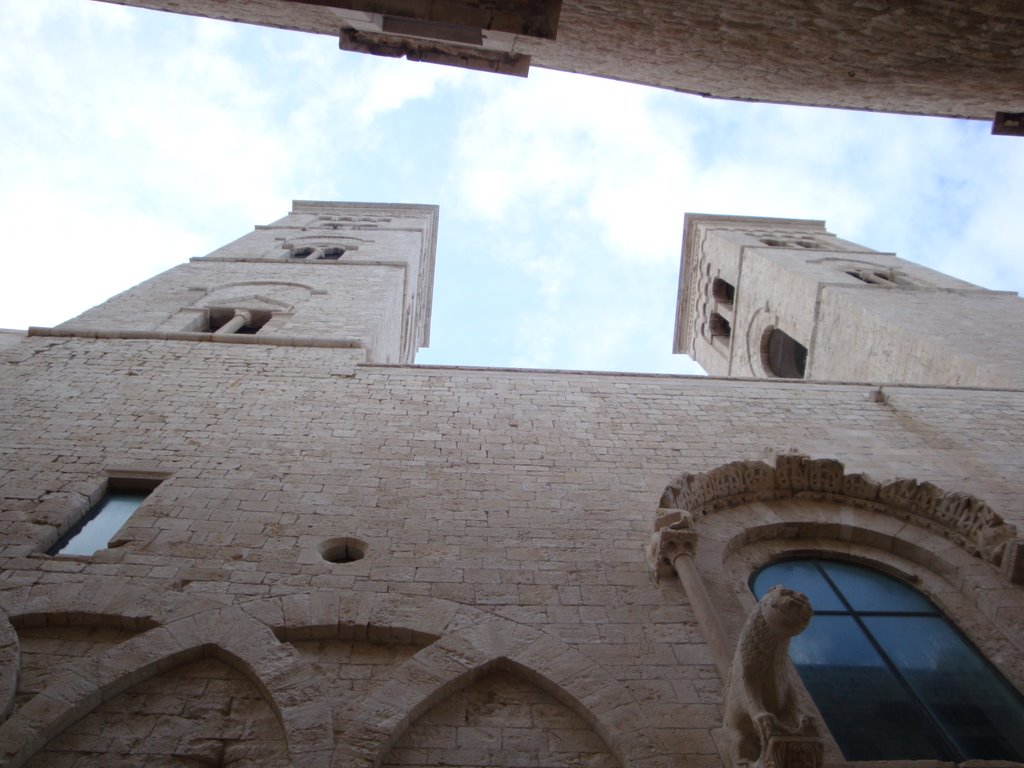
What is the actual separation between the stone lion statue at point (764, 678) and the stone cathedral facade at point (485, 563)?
1 centimetres

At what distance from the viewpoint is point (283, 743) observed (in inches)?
138

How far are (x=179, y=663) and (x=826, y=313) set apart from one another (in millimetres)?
13884

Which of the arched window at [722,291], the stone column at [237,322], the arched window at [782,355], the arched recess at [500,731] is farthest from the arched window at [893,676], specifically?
the arched window at [722,291]

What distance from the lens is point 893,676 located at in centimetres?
443

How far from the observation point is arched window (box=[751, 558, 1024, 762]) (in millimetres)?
3992

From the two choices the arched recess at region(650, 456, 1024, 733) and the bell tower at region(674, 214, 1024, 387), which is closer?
the arched recess at region(650, 456, 1024, 733)

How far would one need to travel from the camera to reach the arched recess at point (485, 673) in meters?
3.50

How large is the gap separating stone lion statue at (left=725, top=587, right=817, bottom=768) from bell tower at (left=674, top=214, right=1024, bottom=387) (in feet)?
27.3

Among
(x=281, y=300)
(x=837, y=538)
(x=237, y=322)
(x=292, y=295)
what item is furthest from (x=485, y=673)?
(x=292, y=295)

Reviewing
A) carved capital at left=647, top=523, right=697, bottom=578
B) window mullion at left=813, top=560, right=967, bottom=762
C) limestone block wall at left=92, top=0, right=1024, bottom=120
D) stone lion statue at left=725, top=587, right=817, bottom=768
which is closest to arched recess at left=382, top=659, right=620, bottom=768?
stone lion statue at left=725, top=587, right=817, bottom=768

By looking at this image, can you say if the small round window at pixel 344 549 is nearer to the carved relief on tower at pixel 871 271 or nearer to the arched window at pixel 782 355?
the carved relief on tower at pixel 871 271

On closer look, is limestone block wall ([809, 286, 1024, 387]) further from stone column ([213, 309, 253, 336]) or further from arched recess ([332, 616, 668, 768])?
stone column ([213, 309, 253, 336])

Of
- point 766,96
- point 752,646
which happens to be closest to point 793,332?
point 766,96

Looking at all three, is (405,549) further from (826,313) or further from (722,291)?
(722,291)
